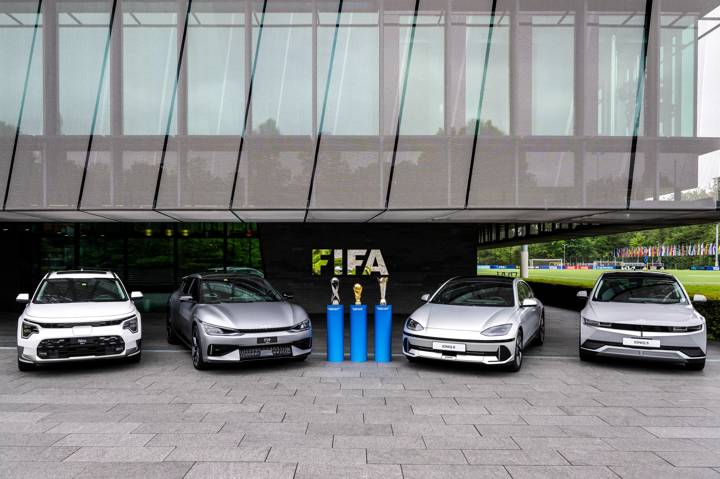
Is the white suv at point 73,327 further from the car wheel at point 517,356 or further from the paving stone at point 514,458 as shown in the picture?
the car wheel at point 517,356

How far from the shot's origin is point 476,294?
9133 mm

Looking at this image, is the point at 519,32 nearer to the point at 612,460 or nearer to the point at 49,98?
the point at 612,460

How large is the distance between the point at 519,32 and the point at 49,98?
36.0 feet

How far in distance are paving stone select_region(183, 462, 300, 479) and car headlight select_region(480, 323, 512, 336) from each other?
4.18 m

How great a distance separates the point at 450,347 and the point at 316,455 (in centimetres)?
353

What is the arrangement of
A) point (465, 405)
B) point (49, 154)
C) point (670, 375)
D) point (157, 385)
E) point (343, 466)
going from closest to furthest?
point (343, 466) < point (465, 405) < point (157, 385) < point (670, 375) < point (49, 154)

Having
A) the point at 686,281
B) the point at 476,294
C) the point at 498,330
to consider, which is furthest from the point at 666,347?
the point at 686,281

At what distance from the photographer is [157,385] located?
7.25 meters

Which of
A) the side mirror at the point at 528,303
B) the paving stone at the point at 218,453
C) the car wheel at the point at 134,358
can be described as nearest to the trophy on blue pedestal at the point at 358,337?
the side mirror at the point at 528,303

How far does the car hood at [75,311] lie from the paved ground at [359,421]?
940 mm

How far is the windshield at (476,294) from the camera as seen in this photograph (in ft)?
28.6

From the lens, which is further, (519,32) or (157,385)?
(519,32)

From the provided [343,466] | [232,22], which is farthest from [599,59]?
[343,466]

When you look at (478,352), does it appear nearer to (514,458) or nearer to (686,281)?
(514,458)
